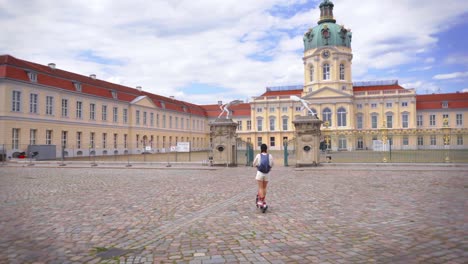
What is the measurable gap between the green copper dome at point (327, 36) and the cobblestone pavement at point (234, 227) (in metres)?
60.3

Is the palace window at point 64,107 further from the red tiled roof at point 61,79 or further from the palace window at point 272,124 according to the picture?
the palace window at point 272,124

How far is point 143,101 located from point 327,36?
36.8 m

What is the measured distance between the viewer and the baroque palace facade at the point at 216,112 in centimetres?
3350

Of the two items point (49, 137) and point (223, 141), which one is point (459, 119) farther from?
point (49, 137)

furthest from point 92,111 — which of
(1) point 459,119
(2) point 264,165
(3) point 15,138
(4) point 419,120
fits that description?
(1) point 459,119

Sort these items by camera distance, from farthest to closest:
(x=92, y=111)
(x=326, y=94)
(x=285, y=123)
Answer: (x=285, y=123), (x=326, y=94), (x=92, y=111)

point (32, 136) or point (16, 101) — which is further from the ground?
point (16, 101)

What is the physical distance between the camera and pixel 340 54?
66562 mm

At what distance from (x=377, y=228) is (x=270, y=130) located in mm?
67218

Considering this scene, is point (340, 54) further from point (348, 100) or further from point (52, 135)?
point (52, 135)

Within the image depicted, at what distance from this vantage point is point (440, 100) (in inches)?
2603

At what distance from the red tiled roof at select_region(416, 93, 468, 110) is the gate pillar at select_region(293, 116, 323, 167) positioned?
53851 millimetres

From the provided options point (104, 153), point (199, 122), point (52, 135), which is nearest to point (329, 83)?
point (199, 122)

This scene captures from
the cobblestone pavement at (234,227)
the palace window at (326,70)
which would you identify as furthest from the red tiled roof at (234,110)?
the cobblestone pavement at (234,227)
